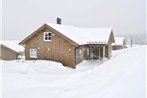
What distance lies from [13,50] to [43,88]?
35276mm

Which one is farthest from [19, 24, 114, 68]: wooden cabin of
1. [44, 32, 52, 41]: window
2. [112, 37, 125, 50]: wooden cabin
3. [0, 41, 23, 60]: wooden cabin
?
[112, 37, 125, 50]: wooden cabin

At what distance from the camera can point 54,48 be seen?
25.5 m

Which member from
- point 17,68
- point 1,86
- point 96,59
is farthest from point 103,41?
point 1,86

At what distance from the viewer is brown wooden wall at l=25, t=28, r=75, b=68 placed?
81.0 ft

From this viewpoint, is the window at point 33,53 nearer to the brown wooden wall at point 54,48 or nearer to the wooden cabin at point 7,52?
the brown wooden wall at point 54,48

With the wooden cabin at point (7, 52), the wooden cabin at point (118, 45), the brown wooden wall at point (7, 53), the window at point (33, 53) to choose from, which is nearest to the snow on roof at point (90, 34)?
the window at point (33, 53)

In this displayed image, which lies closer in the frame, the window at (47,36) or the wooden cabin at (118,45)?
the window at (47,36)

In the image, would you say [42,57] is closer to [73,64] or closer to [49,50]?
[49,50]

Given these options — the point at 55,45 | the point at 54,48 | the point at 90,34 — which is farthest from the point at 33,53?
the point at 90,34

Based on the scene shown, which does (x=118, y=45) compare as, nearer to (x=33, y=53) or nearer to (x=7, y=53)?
(x=7, y=53)

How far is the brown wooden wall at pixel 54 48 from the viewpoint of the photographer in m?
24.7

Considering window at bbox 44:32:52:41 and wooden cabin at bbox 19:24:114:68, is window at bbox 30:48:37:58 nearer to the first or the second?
wooden cabin at bbox 19:24:114:68

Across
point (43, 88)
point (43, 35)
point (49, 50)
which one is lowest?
point (43, 88)

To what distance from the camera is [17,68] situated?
17641 millimetres
